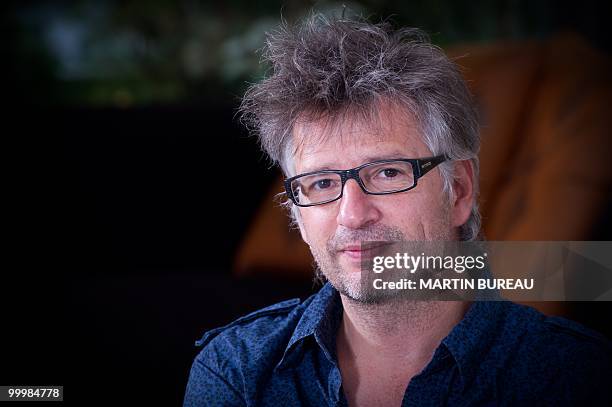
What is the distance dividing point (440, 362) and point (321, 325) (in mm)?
184

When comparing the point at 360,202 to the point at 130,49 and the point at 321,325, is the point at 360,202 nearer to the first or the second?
the point at 321,325

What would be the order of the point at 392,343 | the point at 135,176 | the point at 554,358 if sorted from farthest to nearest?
the point at 135,176, the point at 392,343, the point at 554,358

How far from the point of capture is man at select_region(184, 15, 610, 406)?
966 millimetres

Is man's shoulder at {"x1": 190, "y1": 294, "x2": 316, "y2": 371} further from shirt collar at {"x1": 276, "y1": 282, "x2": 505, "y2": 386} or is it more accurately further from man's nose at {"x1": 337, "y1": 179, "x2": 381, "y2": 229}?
man's nose at {"x1": 337, "y1": 179, "x2": 381, "y2": 229}

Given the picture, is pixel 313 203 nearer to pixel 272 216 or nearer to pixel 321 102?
pixel 321 102

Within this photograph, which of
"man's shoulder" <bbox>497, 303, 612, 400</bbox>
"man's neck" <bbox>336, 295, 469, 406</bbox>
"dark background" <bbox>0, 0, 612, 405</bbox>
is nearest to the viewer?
"man's shoulder" <bbox>497, 303, 612, 400</bbox>

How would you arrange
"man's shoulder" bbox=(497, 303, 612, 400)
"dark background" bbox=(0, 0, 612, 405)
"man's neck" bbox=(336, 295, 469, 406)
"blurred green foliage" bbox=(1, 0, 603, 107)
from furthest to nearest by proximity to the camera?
1. "blurred green foliage" bbox=(1, 0, 603, 107)
2. "dark background" bbox=(0, 0, 612, 405)
3. "man's neck" bbox=(336, 295, 469, 406)
4. "man's shoulder" bbox=(497, 303, 612, 400)

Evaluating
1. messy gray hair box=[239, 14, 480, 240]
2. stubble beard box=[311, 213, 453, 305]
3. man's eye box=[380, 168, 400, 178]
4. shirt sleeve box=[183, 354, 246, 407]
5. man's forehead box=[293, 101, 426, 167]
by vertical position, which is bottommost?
shirt sleeve box=[183, 354, 246, 407]

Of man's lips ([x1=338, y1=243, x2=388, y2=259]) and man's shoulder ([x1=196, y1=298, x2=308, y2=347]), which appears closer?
man's lips ([x1=338, y1=243, x2=388, y2=259])

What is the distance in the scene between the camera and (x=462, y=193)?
113 centimetres

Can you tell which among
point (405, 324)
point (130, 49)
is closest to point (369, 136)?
point (405, 324)

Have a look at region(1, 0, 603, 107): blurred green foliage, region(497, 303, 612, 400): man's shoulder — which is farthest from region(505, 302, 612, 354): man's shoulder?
region(1, 0, 603, 107): blurred green foliage

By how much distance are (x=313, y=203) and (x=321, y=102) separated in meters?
0.15

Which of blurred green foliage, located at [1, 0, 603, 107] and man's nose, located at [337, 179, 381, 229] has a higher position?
blurred green foliage, located at [1, 0, 603, 107]
